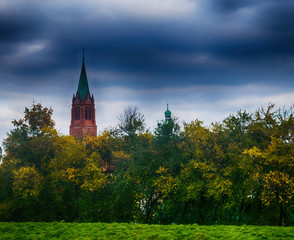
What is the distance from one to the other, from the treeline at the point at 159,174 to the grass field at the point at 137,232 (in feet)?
21.8

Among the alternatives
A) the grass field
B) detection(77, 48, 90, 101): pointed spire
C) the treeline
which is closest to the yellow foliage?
the treeline

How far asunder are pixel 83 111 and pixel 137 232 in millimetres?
96608

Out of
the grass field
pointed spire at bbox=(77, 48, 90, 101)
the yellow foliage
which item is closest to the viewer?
the grass field

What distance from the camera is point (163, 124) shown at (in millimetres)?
28812

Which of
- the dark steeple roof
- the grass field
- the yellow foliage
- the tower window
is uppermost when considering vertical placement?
the dark steeple roof

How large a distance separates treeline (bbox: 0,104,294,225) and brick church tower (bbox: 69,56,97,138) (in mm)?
77204

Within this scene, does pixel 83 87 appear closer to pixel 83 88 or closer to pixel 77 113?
pixel 83 88

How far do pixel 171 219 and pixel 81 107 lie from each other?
86.2 m

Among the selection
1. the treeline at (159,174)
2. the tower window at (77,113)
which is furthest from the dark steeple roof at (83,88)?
the treeline at (159,174)

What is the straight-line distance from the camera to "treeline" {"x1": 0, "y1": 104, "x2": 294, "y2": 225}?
73.4ft

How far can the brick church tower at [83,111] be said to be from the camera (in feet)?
357

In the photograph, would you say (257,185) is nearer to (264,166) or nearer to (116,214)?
(264,166)

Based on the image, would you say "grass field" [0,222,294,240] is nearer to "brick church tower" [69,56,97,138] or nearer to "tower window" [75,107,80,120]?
"brick church tower" [69,56,97,138]

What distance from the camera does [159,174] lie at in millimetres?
26188
